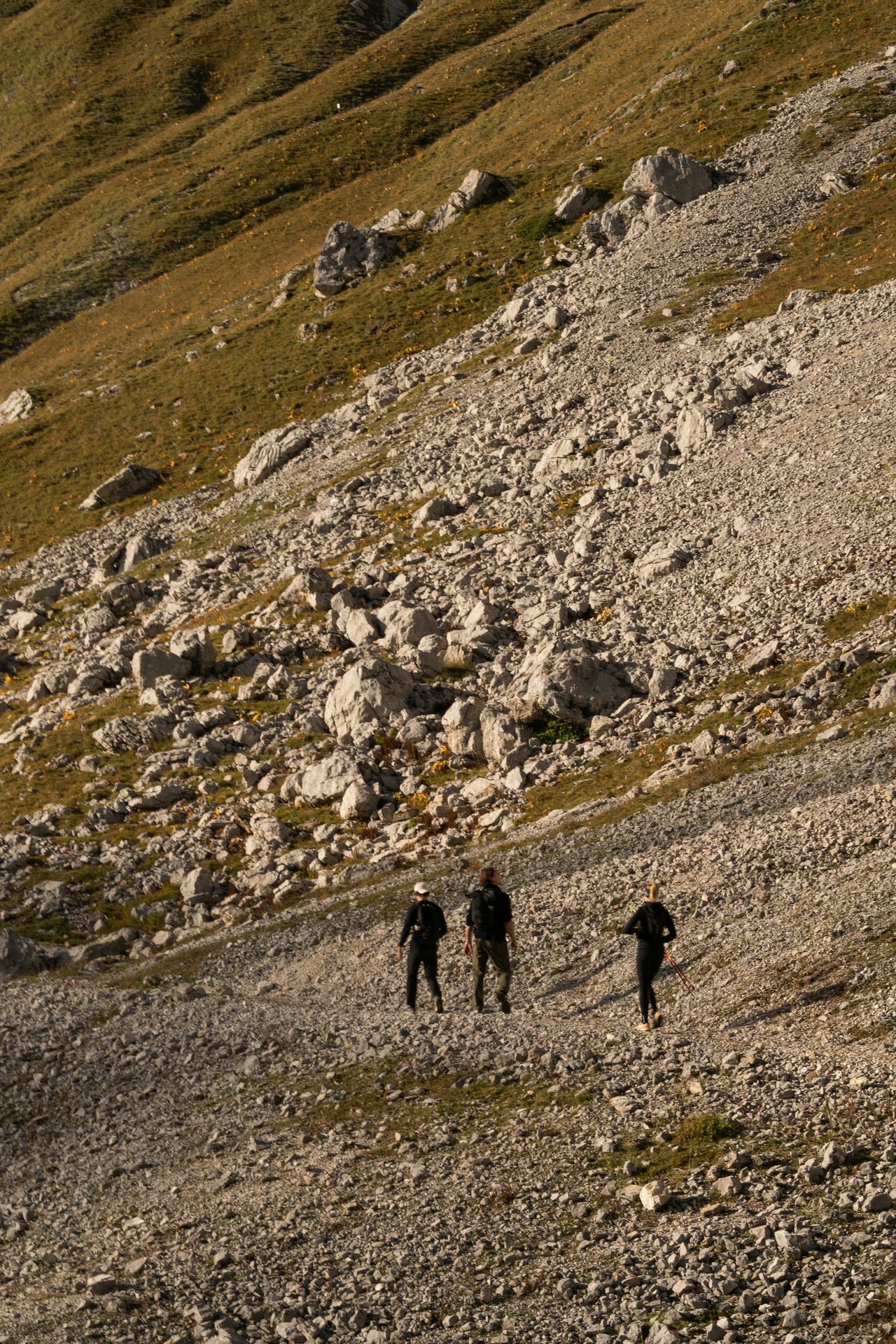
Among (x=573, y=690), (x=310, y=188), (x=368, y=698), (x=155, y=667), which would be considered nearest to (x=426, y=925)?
(x=573, y=690)

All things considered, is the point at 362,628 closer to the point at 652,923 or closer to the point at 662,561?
the point at 662,561

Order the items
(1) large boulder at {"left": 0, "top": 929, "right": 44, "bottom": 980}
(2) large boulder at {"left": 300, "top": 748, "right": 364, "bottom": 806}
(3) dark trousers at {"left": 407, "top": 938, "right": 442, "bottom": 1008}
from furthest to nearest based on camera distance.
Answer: (2) large boulder at {"left": 300, "top": 748, "right": 364, "bottom": 806}
(1) large boulder at {"left": 0, "top": 929, "right": 44, "bottom": 980}
(3) dark trousers at {"left": 407, "top": 938, "right": 442, "bottom": 1008}

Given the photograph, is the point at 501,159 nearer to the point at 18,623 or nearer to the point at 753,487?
the point at 18,623

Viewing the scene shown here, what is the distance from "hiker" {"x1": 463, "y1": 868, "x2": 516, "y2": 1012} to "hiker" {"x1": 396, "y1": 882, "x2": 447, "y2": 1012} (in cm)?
68

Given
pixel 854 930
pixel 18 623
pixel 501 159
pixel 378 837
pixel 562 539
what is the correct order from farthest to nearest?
pixel 501 159
pixel 18 623
pixel 562 539
pixel 378 837
pixel 854 930

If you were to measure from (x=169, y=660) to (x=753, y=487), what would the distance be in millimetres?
19953

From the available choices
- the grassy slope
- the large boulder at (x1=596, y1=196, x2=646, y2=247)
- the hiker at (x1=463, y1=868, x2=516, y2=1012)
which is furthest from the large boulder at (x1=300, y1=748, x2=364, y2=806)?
the large boulder at (x1=596, y1=196, x2=646, y2=247)

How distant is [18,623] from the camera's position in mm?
54875

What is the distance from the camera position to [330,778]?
34.4m

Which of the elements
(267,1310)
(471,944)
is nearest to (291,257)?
(471,944)

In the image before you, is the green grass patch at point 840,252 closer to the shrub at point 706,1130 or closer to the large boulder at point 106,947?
the large boulder at point 106,947

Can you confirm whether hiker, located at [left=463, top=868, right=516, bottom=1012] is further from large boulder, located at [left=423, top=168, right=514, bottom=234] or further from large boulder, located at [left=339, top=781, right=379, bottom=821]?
large boulder, located at [left=423, top=168, right=514, bottom=234]

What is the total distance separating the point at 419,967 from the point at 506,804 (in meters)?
10.3

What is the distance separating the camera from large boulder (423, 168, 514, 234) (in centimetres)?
7850
